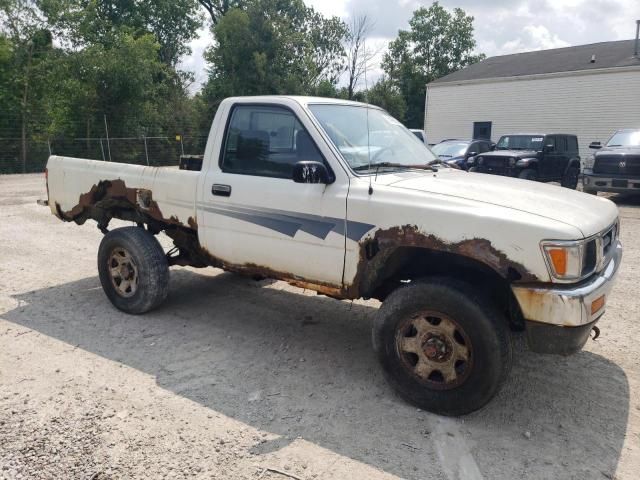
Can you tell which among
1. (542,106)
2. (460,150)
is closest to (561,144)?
(460,150)

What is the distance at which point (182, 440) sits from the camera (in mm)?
3135

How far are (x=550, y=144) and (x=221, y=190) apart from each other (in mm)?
14067

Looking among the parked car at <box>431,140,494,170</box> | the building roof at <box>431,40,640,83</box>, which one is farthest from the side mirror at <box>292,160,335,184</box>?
the building roof at <box>431,40,640,83</box>

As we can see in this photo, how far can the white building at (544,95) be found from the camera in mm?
22859

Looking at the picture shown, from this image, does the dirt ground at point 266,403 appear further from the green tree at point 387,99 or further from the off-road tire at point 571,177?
the green tree at point 387,99

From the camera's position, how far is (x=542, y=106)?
25.3m

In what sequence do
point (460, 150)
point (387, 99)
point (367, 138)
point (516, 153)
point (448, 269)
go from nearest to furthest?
1. point (448, 269)
2. point (367, 138)
3. point (516, 153)
4. point (460, 150)
5. point (387, 99)

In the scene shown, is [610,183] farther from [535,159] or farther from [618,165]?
[535,159]

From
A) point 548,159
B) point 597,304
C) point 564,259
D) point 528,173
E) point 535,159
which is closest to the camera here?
point 564,259

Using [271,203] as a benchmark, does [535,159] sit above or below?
above

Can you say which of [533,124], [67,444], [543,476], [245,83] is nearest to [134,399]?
[67,444]

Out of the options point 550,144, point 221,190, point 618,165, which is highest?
point 550,144

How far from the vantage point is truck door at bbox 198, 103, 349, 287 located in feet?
12.5

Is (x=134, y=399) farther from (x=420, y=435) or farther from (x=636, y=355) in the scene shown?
(x=636, y=355)
